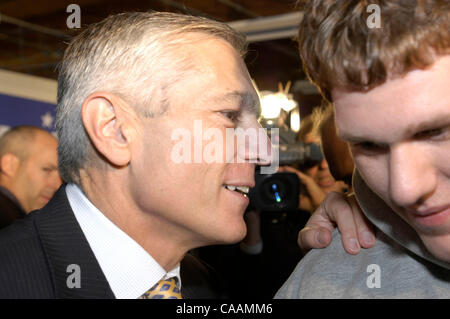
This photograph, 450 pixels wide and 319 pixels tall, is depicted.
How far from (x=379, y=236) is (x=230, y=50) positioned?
0.67 m

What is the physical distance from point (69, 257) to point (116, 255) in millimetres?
128

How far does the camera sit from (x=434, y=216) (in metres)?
0.85

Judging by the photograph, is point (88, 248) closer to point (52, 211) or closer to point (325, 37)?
point (52, 211)

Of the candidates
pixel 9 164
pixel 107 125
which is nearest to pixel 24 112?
pixel 9 164

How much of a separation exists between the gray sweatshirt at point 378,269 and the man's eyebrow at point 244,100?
1.27 feet

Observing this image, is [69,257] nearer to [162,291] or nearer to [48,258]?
[48,258]

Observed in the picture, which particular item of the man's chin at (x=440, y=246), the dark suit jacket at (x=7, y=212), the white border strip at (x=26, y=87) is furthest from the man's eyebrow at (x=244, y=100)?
the white border strip at (x=26, y=87)

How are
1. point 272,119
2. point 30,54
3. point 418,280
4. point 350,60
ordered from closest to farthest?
point 350,60
point 418,280
point 272,119
point 30,54

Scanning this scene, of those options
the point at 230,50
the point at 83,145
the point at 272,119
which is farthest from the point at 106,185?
the point at 272,119

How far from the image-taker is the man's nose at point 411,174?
2.65ft

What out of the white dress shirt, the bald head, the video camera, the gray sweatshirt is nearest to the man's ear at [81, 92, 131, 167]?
the white dress shirt

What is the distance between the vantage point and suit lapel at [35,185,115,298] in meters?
1.05

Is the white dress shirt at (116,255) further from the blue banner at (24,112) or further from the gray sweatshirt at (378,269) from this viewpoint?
the blue banner at (24,112)

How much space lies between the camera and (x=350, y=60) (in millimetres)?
836
